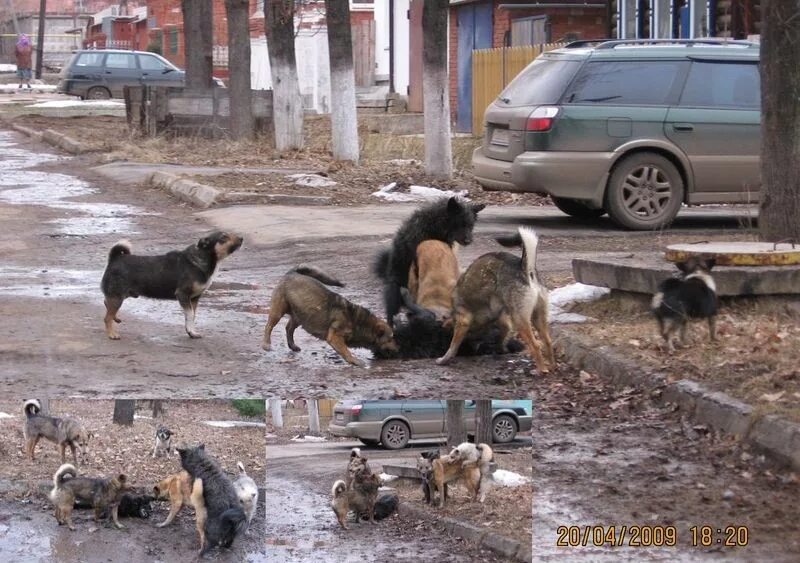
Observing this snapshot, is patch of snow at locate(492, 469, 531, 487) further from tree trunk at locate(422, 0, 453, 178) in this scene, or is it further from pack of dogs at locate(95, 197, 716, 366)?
tree trunk at locate(422, 0, 453, 178)

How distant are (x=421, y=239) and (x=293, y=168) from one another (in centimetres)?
1172

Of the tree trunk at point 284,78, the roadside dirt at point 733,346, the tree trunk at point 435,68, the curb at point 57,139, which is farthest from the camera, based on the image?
the curb at point 57,139

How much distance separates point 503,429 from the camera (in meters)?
4.40

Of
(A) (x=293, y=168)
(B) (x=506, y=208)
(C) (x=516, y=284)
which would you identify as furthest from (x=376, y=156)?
(C) (x=516, y=284)

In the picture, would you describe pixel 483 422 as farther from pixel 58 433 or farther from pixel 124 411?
pixel 58 433

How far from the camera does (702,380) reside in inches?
257

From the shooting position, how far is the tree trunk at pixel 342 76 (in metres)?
19.7

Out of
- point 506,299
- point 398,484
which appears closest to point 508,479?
point 398,484

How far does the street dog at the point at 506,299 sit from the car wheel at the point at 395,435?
8.85ft

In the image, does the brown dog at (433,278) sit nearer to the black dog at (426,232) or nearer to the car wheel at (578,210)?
the black dog at (426,232)

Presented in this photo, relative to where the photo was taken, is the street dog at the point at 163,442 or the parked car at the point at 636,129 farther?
the parked car at the point at 636,129

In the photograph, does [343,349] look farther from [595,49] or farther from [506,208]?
[506,208]

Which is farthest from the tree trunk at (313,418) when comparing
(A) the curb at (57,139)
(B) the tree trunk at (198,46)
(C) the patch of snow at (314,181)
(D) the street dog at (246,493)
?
(B) the tree trunk at (198,46)

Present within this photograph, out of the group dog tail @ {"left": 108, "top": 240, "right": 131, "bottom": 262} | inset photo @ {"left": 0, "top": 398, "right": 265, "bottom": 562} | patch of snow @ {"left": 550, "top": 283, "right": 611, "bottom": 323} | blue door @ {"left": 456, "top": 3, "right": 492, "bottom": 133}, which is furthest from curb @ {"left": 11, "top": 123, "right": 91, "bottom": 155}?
inset photo @ {"left": 0, "top": 398, "right": 265, "bottom": 562}
